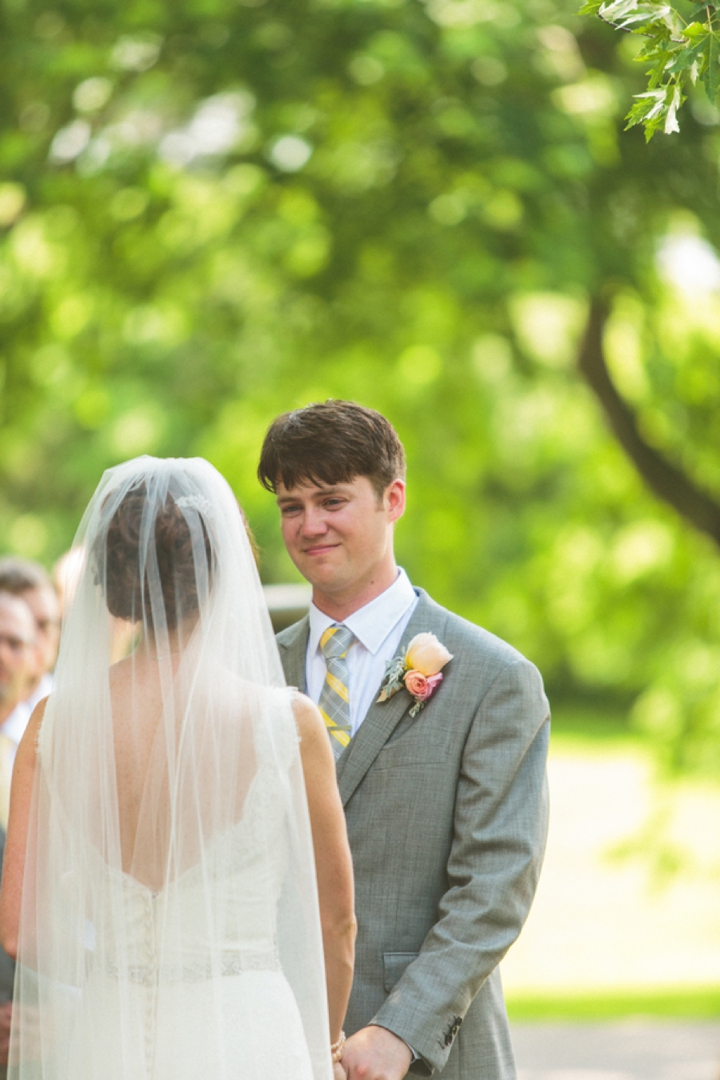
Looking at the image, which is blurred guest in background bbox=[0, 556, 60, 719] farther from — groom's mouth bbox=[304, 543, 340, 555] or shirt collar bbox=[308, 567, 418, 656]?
groom's mouth bbox=[304, 543, 340, 555]

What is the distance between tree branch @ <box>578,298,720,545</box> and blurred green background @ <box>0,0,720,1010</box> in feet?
0.15

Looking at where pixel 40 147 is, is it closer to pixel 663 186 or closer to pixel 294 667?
pixel 663 186

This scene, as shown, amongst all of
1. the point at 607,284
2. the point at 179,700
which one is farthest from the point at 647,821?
the point at 179,700

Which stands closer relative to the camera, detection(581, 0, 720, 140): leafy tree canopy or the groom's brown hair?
detection(581, 0, 720, 140): leafy tree canopy

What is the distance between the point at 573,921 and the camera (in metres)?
15.3

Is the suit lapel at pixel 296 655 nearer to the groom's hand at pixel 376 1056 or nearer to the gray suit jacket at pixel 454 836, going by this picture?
the gray suit jacket at pixel 454 836

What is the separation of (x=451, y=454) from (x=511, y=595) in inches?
86.1

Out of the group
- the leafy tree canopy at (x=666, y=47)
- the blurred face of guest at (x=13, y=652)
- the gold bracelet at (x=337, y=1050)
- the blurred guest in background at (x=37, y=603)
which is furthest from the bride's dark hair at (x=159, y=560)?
the blurred guest in background at (x=37, y=603)

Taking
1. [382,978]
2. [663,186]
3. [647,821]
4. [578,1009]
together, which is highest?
[663,186]

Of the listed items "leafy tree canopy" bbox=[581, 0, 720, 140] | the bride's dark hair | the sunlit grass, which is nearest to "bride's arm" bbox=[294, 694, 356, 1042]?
the bride's dark hair

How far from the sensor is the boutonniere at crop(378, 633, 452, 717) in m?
2.78

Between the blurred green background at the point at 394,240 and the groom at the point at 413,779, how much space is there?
11.1 ft

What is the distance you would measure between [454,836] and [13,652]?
194 centimetres

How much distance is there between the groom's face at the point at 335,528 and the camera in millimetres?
2828
